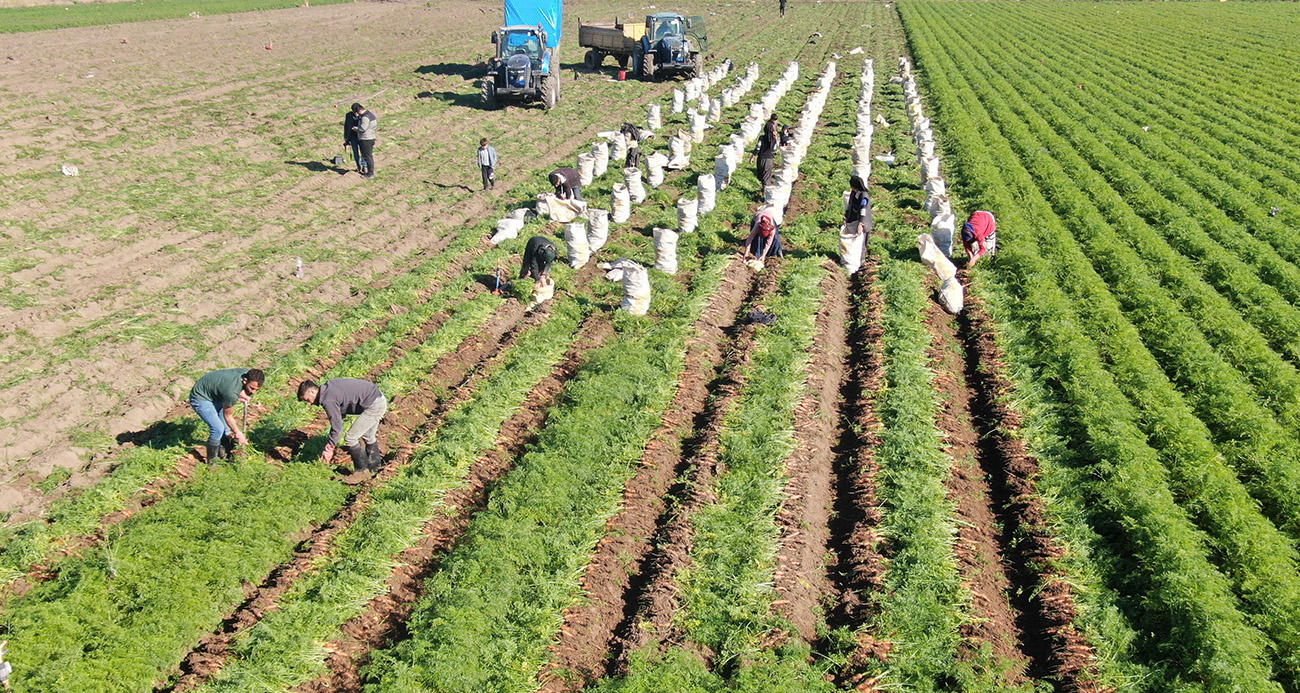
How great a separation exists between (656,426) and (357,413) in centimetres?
314

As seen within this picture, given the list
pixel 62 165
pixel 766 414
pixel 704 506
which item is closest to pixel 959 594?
pixel 704 506

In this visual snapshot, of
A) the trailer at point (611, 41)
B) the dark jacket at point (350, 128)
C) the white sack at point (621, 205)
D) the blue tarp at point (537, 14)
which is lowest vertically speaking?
the white sack at point (621, 205)

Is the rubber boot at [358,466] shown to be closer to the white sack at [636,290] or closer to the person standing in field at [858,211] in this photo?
the white sack at [636,290]

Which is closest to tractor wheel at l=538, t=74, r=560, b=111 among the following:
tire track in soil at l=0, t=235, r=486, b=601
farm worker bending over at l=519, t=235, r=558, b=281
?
tire track in soil at l=0, t=235, r=486, b=601

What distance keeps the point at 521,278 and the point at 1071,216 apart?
1018cm

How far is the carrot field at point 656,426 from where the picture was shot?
6.62 m

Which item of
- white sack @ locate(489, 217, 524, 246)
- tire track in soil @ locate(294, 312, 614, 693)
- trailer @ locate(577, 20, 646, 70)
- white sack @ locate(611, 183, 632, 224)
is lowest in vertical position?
tire track in soil @ locate(294, 312, 614, 693)

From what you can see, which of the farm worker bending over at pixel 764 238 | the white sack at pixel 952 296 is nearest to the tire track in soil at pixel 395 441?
the farm worker bending over at pixel 764 238

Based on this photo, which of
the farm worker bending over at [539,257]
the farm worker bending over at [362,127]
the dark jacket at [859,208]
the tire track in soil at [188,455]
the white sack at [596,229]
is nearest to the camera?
the tire track in soil at [188,455]

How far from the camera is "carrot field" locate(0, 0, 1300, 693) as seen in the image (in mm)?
6621

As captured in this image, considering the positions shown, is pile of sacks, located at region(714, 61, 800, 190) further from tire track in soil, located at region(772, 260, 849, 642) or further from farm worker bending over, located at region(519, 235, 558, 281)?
tire track in soil, located at region(772, 260, 849, 642)

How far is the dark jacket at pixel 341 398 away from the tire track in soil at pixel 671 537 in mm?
2872

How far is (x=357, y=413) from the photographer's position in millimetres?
8750

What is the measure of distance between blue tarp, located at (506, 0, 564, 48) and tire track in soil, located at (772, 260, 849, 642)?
18.2m
